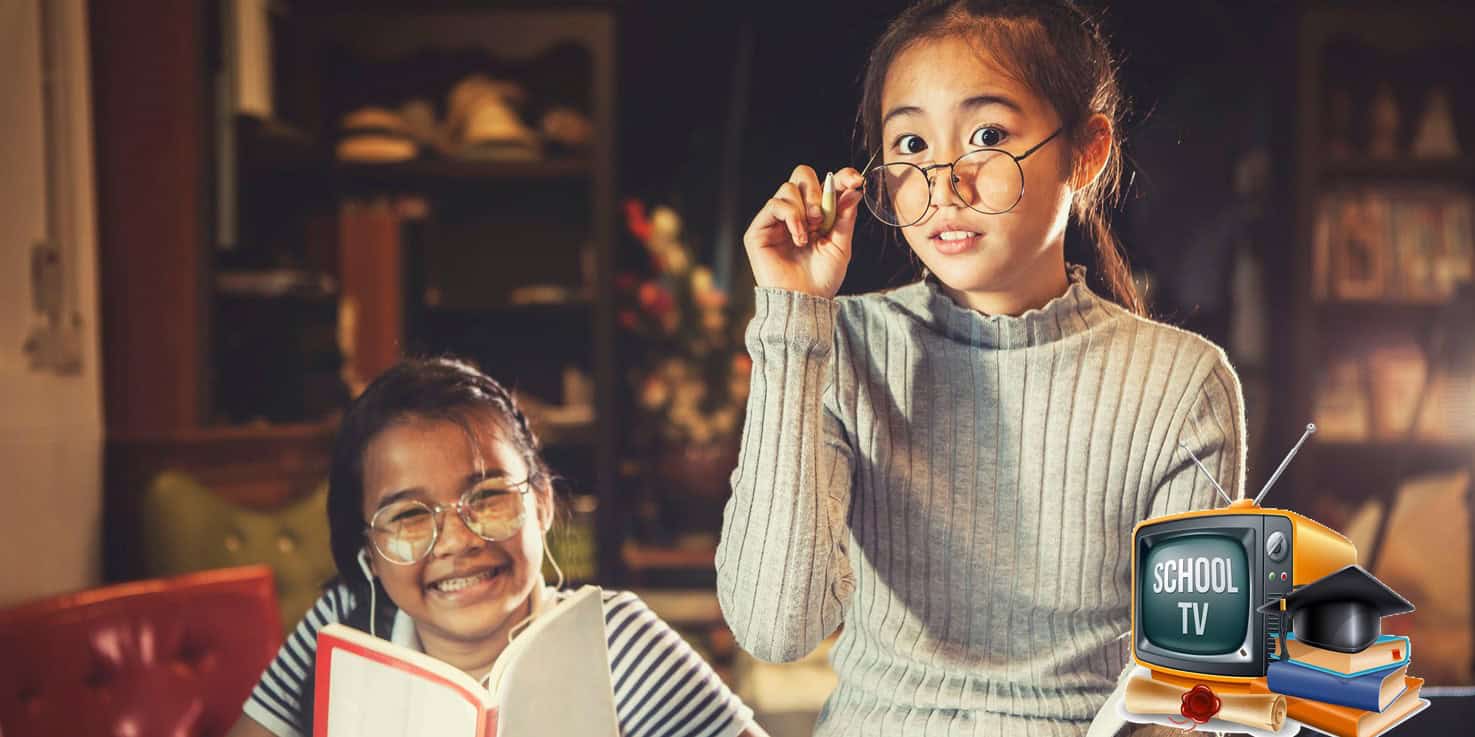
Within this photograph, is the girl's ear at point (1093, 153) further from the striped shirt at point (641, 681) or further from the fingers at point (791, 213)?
the striped shirt at point (641, 681)

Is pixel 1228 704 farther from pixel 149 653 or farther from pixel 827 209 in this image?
pixel 149 653

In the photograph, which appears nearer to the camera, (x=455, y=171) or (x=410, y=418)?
(x=410, y=418)

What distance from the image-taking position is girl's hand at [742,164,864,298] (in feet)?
3.09

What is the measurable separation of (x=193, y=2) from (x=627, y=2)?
2.39 feet

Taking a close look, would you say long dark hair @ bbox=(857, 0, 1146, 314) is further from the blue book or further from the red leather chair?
the red leather chair

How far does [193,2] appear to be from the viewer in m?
1.65

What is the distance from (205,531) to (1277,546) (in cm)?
137

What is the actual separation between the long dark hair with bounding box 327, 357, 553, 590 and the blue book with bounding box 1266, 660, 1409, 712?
723 millimetres

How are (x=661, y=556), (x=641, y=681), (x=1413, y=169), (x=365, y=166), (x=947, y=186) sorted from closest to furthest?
(x=947, y=186) < (x=641, y=681) < (x=661, y=556) < (x=365, y=166) < (x=1413, y=169)

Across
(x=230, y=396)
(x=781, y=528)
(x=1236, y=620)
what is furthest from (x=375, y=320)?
(x=1236, y=620)

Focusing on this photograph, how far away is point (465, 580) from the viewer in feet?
3.70

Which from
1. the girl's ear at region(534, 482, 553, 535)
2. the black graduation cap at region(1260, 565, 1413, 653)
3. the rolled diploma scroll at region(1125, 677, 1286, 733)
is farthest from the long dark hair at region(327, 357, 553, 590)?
the black graduation cap at region(1260, 565, 1413, 653)

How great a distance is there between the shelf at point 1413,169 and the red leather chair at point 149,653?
1766 mm

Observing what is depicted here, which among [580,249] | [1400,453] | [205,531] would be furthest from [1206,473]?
[205,531]
